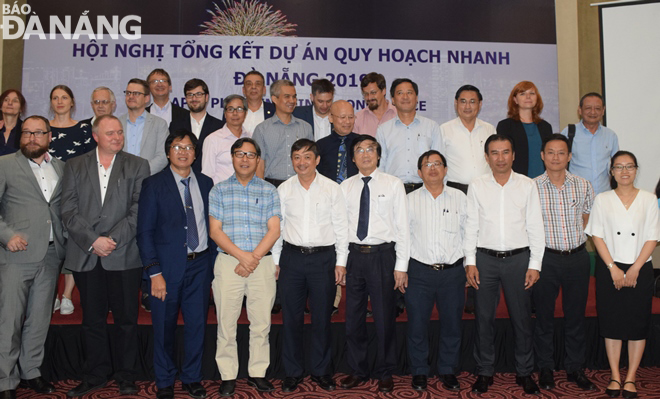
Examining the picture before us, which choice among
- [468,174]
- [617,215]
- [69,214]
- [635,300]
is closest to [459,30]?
[468,174]

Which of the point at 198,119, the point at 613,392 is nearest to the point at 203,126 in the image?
the point at 198,119

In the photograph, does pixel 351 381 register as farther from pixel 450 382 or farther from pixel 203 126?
pixel 203 126

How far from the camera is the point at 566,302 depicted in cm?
356

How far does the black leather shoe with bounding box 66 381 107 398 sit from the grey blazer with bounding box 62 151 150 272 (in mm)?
773

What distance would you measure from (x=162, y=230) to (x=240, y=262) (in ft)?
1.71

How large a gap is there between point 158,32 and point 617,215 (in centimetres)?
487

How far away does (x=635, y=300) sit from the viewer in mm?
3439

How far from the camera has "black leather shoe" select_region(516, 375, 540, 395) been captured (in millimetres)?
3459

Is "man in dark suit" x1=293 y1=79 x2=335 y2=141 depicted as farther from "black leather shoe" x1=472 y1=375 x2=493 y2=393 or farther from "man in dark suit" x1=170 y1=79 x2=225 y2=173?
"black leather shoe" x1=472 y1=375 x2=493 y2=393

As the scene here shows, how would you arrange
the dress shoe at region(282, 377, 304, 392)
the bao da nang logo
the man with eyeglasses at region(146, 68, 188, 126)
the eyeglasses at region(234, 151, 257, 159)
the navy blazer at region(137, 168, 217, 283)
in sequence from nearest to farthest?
the navy blazer at region(137, 168, 217, 283), the eyeglasses at region(234, 151, 257, 159), the dress shoe at region(282, 377, 304, 392), the man with eyeglasses at region(146, 68, 188, 126), the bao da nang logo

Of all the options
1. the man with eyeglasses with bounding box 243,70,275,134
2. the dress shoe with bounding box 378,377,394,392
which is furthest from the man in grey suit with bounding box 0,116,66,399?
the dress shoe with bounding box 378,377,394,392

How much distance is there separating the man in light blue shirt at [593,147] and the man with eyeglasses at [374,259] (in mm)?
1725

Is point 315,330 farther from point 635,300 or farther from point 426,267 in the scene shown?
point 635,300

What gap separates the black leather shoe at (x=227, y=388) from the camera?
341 centimetres
